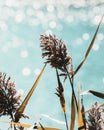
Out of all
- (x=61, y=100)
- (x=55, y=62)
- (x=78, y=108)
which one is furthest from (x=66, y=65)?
(x=78, y=108)

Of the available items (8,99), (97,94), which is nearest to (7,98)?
(8,99)

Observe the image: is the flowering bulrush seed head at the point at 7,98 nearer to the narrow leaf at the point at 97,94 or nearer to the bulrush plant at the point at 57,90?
the bulrush plant at the point at 57,90

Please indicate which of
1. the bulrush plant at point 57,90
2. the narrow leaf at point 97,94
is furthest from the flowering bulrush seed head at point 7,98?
the narrow leaf at point 97,94

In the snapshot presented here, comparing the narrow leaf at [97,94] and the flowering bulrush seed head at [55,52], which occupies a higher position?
the flowering bulrush seed head at [55,52]

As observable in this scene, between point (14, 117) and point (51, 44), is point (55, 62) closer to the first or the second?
point (51, 44)

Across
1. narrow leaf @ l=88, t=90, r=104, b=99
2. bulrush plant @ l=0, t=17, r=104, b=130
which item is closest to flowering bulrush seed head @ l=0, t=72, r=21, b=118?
bulrush plant @ l=0, t=17, r=104, b=130

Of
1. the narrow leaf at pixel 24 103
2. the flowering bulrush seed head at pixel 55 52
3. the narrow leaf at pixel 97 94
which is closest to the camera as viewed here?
the narrow leaf at pixel 97 94
